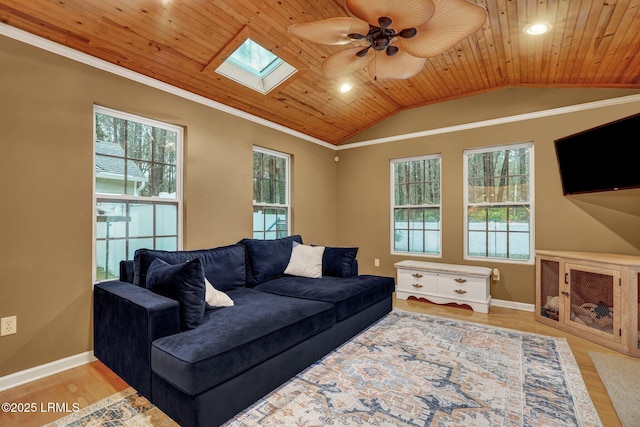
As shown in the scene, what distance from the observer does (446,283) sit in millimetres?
4102

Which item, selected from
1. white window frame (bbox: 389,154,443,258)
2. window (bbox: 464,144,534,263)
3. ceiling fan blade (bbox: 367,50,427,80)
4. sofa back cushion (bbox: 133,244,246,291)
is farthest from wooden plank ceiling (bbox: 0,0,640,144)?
sofa back cushion (bbox: 133,244,246,291)

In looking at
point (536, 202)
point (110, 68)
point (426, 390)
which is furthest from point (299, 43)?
point (536, 202)

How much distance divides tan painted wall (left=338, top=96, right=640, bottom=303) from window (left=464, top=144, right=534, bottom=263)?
116 millimetres

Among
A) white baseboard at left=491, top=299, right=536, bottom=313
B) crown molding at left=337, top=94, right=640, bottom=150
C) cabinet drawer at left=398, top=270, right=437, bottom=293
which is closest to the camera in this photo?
crown molding at left=337, top=94, right=640, bottom=150

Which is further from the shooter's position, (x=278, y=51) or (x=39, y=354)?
(x=278, y=51)

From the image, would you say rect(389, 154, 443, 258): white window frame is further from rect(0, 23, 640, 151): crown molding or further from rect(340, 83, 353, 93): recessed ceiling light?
rect(340, 83, 353, 93): recessed ceiling light

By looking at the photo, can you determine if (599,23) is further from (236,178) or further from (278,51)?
(236,178)

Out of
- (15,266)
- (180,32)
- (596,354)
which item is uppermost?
(180,32)

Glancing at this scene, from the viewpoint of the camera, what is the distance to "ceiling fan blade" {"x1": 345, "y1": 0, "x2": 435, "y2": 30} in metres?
1.66

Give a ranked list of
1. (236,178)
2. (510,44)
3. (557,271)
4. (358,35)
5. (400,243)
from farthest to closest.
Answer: (400,243) → (236,178) → (557,271) → (510,44) → (358,35)

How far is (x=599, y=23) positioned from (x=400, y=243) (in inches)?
134

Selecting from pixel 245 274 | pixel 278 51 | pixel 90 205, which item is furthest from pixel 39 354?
pixel 278 51

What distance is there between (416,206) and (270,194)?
228 centimetres

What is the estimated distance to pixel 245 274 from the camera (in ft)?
10.6
